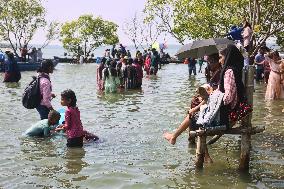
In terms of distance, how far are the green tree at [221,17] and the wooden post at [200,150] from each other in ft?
63.7

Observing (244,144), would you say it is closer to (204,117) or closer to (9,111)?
(204,117)

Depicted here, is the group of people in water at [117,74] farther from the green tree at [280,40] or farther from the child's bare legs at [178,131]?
the green tree at [280,40]

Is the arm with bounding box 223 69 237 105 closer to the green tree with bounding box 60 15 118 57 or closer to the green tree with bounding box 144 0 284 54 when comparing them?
the green tree with bounding box 144 0 284 54

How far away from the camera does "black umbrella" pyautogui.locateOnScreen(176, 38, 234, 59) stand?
30.2 ft

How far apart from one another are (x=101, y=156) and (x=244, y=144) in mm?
2569

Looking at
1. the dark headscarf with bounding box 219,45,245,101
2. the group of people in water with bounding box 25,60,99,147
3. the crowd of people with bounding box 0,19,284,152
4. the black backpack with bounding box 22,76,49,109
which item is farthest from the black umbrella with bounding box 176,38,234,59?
the black backpack with bounding box 22,76,49,109

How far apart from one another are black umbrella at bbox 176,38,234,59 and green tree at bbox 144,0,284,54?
1640cm

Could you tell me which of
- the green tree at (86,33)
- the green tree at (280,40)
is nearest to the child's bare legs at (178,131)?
the green tree at (280,40)

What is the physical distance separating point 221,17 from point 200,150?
24.7m

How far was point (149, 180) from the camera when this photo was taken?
23.5 feet

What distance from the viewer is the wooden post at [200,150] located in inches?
283

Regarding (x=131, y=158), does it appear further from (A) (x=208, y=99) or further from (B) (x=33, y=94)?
(B) (x=33, y=94)

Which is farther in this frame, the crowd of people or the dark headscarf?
the dark headscarf

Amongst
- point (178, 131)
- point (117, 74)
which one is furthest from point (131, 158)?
point (117, 74)
